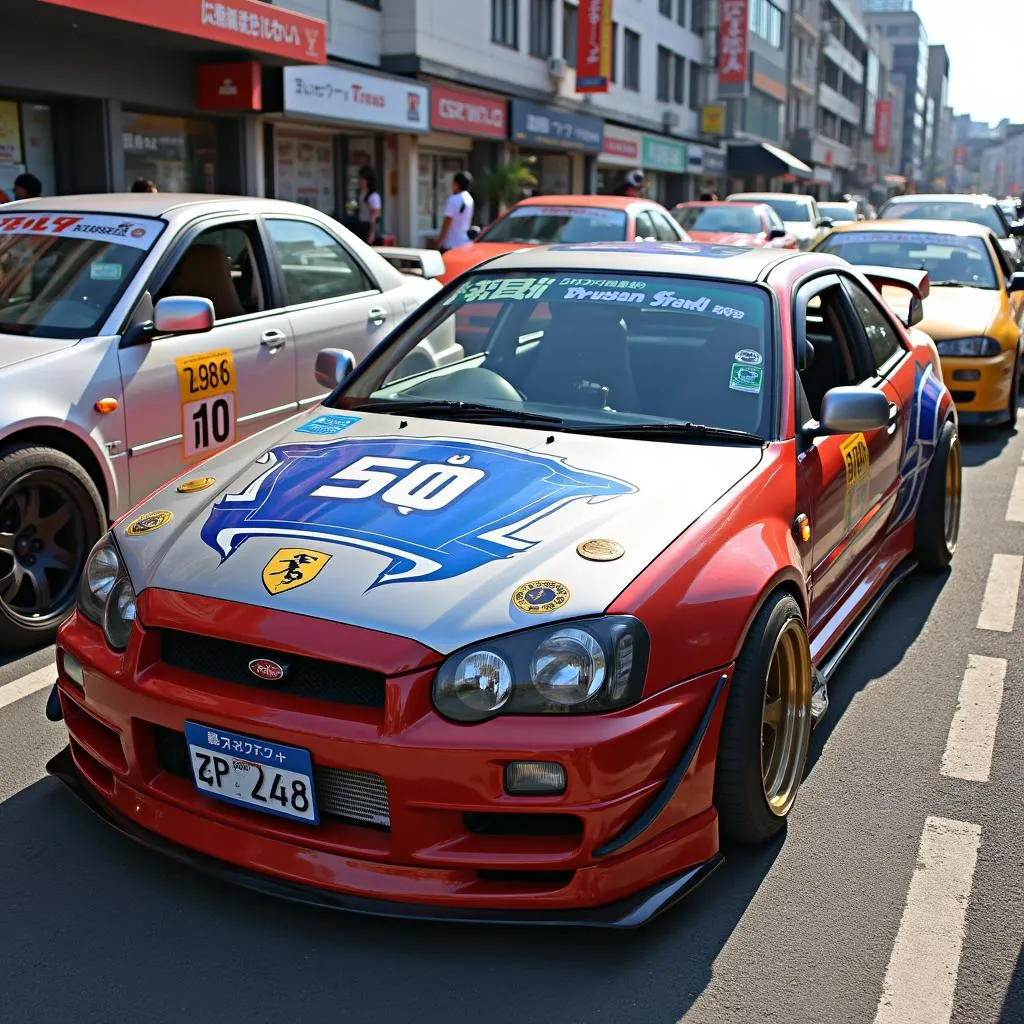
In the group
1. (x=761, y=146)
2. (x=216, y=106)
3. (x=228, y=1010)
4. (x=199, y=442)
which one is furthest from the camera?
(x=761, y=146)

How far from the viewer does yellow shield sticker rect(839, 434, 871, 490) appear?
161 inches

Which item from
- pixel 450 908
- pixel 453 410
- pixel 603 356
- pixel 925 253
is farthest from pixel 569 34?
pixel 450 908

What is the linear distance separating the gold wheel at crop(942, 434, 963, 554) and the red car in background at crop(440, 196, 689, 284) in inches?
245

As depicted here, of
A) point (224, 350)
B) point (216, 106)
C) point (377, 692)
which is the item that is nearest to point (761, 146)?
point (216, 106)

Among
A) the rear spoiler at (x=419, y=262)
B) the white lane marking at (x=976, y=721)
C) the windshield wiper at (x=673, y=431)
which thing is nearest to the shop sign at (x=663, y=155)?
the rear spoiler at (x=419, y=262)

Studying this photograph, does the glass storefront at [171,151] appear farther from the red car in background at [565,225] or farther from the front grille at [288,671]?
the front grille at [288,671]

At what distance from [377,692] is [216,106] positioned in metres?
14.3

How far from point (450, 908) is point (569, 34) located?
29.0 metres

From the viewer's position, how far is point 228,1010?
255 centimetres

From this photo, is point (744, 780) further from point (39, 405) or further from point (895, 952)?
point (39, 405)

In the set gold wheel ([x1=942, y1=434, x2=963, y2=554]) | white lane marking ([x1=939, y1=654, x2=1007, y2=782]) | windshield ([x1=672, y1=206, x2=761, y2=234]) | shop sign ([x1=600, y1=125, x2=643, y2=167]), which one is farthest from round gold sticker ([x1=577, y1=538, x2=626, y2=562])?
shop sign ([x1=600, y1=125, x2=643, y2=167])

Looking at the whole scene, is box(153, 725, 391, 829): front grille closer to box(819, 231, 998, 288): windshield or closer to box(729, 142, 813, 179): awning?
box(819, 231, 998, 288): windshield

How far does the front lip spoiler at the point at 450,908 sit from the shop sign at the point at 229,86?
13.9 metres

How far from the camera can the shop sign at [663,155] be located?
113 feet
